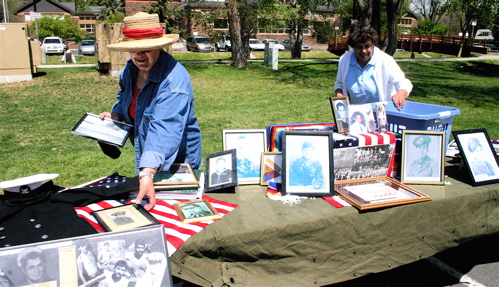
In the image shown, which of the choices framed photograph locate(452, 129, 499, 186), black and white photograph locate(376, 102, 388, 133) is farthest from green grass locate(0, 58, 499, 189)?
framed photograph locate(452, 129, 499, 186)

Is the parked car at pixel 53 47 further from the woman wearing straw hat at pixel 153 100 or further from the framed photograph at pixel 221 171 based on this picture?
the framed photograph at pixel 221 171

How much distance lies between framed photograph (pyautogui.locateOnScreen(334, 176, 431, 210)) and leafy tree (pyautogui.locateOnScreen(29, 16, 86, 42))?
43.2 m

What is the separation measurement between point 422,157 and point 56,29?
45.3 metres

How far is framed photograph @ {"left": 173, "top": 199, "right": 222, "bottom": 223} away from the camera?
2.10m

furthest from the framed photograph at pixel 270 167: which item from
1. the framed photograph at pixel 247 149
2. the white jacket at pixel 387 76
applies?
the white jacket at pixel 387 76

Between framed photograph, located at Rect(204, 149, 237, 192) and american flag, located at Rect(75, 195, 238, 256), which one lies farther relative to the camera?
framed photograph, located at Rect(204, 149, 237, 192)

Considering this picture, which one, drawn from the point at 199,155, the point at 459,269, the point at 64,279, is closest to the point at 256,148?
the point at 199,155

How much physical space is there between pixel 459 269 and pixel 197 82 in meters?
10.4

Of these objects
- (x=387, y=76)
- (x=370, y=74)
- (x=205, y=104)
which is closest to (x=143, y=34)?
(x=370, y=74)

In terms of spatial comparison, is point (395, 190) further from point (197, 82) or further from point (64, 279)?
point (197, 82)

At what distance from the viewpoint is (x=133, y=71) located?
2.54 meters

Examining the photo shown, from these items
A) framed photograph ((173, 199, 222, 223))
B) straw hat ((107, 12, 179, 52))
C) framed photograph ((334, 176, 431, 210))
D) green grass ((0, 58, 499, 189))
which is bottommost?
green grass ((0, 58, 499, 189))

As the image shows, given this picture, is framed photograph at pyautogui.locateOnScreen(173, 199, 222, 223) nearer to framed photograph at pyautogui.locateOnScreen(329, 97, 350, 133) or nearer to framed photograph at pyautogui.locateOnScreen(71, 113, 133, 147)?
framed photograph at pyautogui.locateOnScreen(71, 113, 133, 147)

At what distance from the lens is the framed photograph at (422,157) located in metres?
2.78
